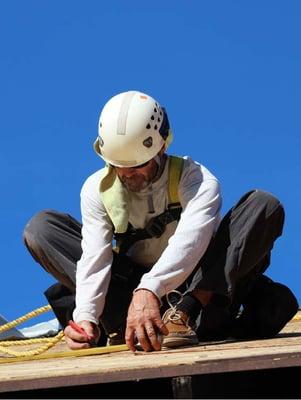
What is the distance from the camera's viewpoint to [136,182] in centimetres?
469

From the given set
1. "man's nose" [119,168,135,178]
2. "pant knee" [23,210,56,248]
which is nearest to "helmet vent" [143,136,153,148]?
"man's nose" [119,168,135,178]

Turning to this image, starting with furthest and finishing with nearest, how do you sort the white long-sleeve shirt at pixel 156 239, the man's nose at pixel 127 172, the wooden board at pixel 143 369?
the man's nose at pixel 127 172
the white long-sleeve shirt at pixel 156 239
the wooden board at pixel 143 369

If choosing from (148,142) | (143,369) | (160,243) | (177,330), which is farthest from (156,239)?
(143,369)

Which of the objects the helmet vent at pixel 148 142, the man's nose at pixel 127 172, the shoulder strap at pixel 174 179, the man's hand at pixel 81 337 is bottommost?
the man's hand at pixel 81 337

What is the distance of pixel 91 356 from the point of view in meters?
4.12

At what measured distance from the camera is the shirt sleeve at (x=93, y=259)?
4.52m

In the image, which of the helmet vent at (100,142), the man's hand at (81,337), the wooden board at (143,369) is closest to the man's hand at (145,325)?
the man's hand at (81,337)

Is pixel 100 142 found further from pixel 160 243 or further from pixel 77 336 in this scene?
pixel 77 336

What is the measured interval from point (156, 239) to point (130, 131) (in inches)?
20.2

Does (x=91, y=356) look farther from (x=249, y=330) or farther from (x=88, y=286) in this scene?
(x=249, y=330)

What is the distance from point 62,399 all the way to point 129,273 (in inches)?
60.9

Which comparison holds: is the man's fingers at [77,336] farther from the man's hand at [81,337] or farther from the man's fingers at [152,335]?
the man's fingers at [152,335]

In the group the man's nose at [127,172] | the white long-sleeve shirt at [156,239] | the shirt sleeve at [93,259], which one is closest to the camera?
the white long-sleeve shirt at [156,239]

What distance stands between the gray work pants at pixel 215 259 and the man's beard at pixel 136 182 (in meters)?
0.34
